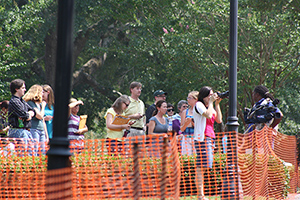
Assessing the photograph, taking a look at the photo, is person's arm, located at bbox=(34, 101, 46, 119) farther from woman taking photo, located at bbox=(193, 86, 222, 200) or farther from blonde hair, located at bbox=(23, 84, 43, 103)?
woman taking photo, located at bbox=(193, 86, 222, 200)

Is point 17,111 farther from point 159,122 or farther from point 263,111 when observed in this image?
point 263,111

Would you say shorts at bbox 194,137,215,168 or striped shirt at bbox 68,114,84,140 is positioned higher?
striped shirt at bbox 68,114,84,140

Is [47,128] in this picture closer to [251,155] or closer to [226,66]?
[251,155]

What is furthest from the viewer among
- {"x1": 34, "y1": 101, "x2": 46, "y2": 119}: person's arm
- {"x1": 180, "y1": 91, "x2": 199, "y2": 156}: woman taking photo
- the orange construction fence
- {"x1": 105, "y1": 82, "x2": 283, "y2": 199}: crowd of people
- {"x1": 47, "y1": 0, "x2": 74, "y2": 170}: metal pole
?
{"x1": 34, "y1": 101, "x2": 46, "y2": 119}: person's arm

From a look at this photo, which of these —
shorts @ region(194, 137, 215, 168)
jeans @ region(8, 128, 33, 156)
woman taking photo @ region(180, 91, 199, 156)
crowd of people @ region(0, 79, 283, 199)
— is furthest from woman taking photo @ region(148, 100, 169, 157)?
jeans @ region(8, 128, 33, 156)

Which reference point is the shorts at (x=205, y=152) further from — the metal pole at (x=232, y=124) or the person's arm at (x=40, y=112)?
the person's arm at (x=40, y=112)

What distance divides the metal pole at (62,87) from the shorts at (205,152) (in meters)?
3.60

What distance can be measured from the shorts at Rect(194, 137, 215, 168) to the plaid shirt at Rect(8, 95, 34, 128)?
108 inches

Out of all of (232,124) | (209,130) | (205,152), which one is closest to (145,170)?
(205,152)

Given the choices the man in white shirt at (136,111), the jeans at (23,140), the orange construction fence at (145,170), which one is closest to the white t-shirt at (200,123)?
the orange construction fence at (145,170)

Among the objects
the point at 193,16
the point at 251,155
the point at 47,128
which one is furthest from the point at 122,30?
the point at 251,155

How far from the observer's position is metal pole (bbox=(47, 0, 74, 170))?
162 inches

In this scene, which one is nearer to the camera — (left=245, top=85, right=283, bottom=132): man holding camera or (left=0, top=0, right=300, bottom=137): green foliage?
(left=245, top=85, right=283, bottom=132): man holding camera

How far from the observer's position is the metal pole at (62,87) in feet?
13.5
